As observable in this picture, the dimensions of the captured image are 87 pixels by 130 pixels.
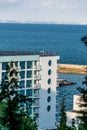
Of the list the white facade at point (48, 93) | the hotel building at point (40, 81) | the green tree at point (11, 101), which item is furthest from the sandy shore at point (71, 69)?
the green tree at point (11, 101)

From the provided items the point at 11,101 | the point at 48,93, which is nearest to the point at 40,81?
the point at 48,93

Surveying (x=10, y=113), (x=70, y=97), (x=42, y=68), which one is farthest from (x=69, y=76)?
(x=10, y=113)

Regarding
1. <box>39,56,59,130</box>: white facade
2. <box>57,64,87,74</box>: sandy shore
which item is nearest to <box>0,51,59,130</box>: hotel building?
<box>39,56,59,130</box>: white facade

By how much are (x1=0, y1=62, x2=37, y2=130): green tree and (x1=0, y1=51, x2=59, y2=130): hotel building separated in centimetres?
3239

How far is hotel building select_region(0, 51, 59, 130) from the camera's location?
50031 mm

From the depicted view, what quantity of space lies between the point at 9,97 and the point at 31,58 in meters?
34.8

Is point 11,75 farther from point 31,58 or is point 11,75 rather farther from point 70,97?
point 70,97

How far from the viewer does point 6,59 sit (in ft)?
159

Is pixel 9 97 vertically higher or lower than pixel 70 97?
higher

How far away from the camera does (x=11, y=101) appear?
16156mm

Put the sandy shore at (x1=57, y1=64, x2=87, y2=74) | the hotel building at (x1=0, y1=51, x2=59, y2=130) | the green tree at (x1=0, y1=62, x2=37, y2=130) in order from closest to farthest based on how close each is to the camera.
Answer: the green tree at (x1=0, y1=62, x2=37, y2=130)
the hotel building at (x1=0, y1=51, x2=59, y2=130)
the sandy shore at (x1=57, y1=64, x2=87, y2=74)

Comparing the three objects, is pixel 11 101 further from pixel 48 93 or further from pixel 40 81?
pixel 48 93

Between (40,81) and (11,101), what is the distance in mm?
35381

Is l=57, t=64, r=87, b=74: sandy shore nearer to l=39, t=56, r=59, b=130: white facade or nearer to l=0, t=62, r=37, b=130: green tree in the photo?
l=39, t=56, r=59, b=130: white facade
